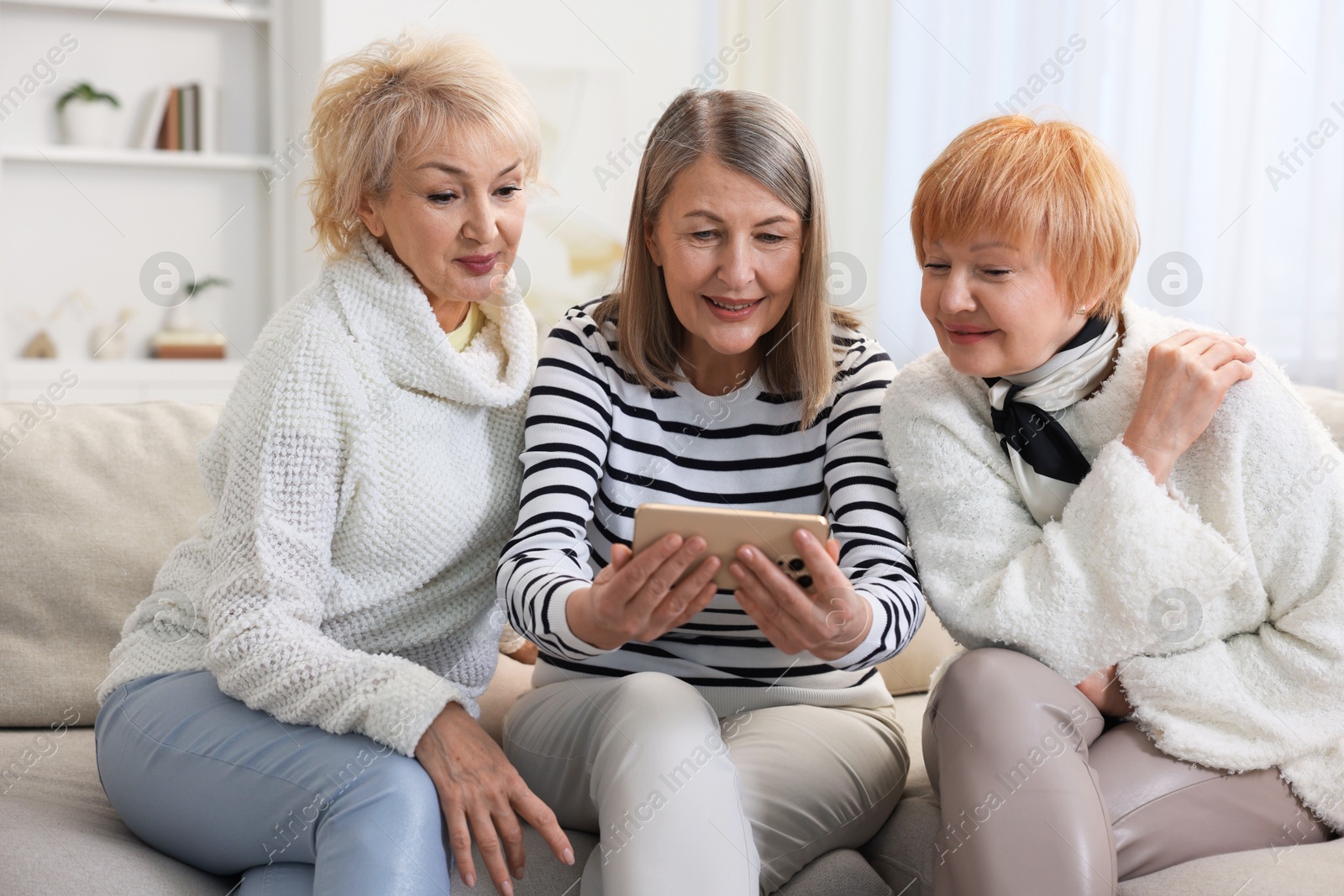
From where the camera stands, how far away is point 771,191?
1280 millimetres

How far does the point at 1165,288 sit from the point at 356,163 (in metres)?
1.81

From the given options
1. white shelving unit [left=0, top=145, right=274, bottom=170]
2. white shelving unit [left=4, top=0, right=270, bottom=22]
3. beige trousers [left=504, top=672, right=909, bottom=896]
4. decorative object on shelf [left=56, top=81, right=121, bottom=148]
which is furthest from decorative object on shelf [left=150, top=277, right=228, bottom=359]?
beige trousers [left=504, top=672, right=909, bottom=896]

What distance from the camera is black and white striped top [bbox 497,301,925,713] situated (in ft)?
4.20

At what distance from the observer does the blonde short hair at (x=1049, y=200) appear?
1163mm

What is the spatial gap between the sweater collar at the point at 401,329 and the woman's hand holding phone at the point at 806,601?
0.41 m

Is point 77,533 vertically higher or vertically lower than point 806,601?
lower

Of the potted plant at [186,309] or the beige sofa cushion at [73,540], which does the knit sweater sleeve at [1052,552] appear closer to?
the beige sofa cushion at [73,540]

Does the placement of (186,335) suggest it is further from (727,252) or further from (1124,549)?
(1124,549)

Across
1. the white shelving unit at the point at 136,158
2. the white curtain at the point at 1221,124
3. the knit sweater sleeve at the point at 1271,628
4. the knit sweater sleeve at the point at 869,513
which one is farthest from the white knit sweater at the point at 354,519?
the white shelving unit at the point at 136,158

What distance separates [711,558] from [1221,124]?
1.83 m

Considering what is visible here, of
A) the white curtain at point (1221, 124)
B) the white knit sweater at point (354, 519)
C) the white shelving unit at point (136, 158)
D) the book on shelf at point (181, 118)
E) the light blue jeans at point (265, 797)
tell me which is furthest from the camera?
the book on shelf at point (181, 118)

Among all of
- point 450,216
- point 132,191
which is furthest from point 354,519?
point 132,191

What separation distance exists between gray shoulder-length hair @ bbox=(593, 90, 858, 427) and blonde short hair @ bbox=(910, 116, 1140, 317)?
0.16 meters

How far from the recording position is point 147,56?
364 cm
